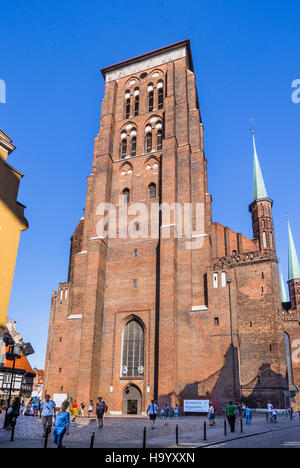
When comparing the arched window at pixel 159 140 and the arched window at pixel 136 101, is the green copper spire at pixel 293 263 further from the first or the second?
the arched window at pixel 136 101

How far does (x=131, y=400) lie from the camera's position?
28391mm

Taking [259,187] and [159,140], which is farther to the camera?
[259,187]

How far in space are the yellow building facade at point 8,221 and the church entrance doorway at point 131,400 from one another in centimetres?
1911

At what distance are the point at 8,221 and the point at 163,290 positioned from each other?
59.1ft

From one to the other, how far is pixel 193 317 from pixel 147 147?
56.0ft

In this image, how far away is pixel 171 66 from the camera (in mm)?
39312

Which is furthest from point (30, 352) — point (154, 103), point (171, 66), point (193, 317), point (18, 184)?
point (171, 66)

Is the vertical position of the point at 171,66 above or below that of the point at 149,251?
above

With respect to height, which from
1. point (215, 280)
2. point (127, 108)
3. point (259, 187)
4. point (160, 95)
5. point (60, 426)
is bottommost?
point (60, 426)

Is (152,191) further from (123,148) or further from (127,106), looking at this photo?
(127,106)

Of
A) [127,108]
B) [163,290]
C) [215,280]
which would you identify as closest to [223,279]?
[215,280]

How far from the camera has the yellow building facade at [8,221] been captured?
463 inches
